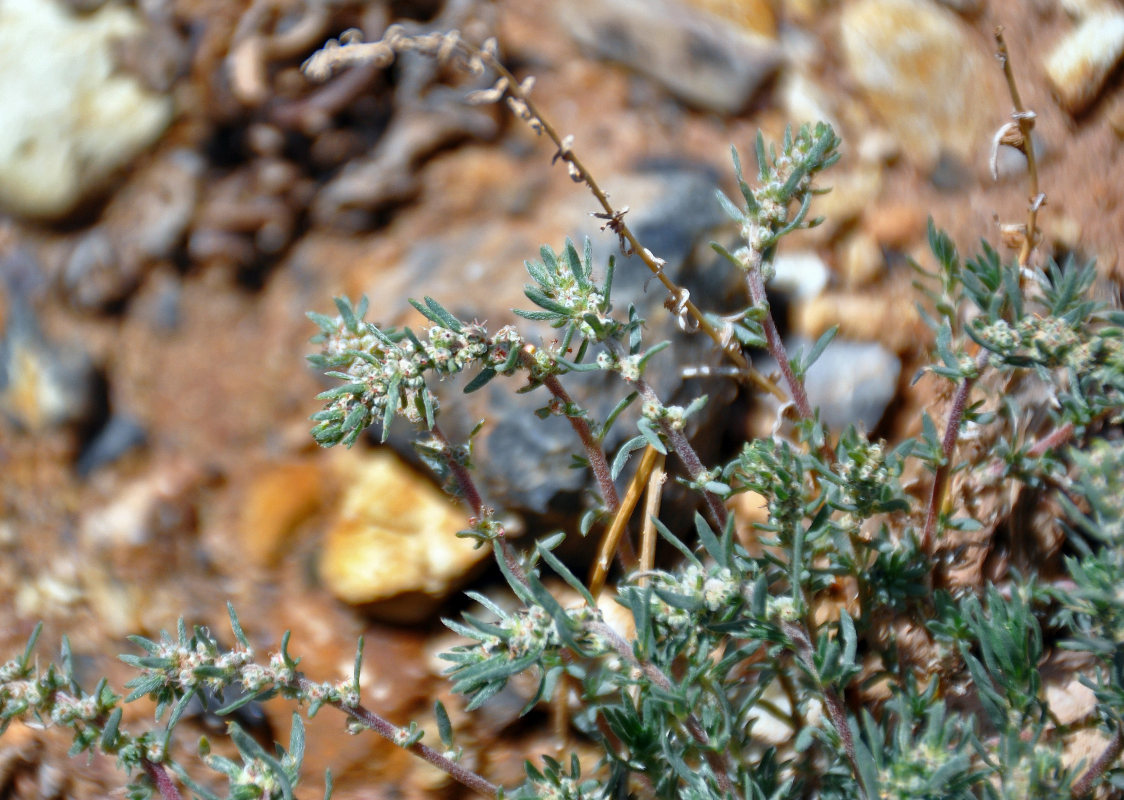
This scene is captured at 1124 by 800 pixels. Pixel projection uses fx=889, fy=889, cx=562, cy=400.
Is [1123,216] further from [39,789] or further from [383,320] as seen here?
[39,789]

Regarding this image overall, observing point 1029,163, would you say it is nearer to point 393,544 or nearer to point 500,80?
point 500,80

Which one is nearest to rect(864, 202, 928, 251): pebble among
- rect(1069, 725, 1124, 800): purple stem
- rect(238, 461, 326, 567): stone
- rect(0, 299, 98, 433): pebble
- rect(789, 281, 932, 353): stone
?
rect(789, 281, 932, 353): stone

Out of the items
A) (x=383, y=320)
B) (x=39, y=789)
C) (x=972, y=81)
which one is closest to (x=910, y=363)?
(x=972, y=81)

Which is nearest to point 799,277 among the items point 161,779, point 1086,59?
point 1086,59

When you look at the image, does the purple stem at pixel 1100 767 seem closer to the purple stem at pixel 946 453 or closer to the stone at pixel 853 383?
the purple stem at pixel 946 453

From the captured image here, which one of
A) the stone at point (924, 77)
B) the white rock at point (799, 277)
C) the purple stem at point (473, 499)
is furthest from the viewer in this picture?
the stone at point (924, 77)

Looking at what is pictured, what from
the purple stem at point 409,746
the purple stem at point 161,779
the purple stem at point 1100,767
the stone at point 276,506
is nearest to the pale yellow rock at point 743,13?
the stone at point 276,506

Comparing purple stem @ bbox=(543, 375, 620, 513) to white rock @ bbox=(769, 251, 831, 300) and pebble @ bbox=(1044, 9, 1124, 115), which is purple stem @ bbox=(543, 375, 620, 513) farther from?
pebble @ bbox=(1044, 9, 1124, 115)
